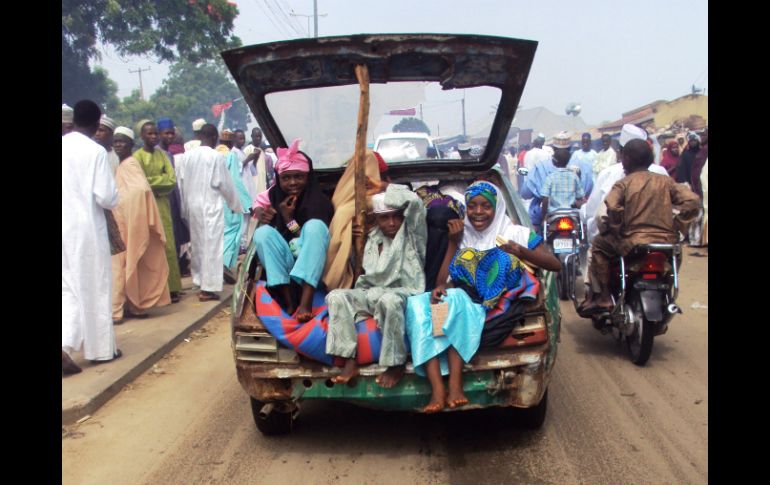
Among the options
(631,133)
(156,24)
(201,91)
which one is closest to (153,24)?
(156,24)

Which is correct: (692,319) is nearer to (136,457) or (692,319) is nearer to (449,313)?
(449,313)

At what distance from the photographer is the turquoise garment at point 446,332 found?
363 cm

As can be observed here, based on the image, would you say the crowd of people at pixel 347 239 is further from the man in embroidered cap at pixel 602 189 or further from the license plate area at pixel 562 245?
the license plate area at pixel 562 245

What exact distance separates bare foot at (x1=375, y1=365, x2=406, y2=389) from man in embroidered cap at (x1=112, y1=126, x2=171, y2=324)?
433 centimetres

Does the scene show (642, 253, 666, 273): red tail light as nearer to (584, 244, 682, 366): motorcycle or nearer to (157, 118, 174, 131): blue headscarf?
(584, 244, 682, 366): motorcycle

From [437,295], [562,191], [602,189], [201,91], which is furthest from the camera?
[201,91]

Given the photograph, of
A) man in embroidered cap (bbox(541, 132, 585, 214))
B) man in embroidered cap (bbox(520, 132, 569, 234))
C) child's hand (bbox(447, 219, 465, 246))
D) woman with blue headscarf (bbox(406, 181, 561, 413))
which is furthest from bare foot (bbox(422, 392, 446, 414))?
man in embroidered cap (bbox(520, 132, 569, 234))

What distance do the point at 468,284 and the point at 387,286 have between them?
1.60 ft

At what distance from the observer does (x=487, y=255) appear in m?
4.02

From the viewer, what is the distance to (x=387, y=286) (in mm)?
4105

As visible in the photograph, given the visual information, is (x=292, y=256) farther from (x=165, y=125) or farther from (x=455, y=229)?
(x=165, y=125)

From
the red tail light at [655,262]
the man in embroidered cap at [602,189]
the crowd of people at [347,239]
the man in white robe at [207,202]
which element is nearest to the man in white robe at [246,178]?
the crowd of people at [347,239]

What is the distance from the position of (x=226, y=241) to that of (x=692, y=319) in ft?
19.3

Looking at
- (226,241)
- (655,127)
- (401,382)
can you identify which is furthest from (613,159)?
(655,127)
